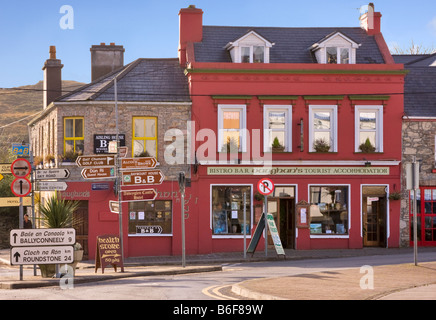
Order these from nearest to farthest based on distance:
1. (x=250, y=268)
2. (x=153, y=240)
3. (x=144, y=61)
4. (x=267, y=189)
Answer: (x=250, y=268), (x=267, y=189), (x=153, y=240), (x=144, y=61)

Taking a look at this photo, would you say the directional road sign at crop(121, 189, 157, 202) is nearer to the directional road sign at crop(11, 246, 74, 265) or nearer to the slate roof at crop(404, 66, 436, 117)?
the directional road sign at crop(11, 246, 74, 265)

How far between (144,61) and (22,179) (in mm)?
13140

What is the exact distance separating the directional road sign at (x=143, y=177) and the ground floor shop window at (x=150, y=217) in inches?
260

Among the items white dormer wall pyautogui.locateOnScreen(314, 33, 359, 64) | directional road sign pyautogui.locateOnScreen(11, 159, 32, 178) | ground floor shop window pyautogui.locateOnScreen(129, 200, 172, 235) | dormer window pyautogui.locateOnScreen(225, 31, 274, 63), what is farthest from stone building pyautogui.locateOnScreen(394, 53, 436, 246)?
directional road sign pyautogui.locateOnScreen(11, 159, 32, 178)

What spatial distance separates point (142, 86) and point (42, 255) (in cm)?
1249

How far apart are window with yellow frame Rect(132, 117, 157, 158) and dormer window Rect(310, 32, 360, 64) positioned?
24.4ft

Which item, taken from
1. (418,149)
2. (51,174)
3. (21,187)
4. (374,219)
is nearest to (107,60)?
(374,219)

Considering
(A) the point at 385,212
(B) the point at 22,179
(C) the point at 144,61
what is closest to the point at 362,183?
(A) the point at 385,212

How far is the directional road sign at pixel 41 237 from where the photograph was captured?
1844cm

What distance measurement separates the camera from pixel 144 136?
28953mm
